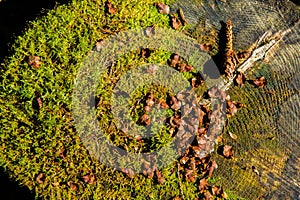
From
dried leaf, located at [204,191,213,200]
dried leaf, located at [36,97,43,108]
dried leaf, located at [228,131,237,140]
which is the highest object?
dried leaf, located at [228,131,237,140]

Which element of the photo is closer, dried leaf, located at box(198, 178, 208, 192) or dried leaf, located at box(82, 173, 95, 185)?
Answer: dried leaf, located at box(82, 173, 95, 185)

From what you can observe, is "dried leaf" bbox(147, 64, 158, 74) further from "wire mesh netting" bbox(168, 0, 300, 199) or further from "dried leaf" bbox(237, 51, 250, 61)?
"dried leaf" bbox(237, 51, 250, 61)

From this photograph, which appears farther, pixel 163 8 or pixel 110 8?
pixel 163 8

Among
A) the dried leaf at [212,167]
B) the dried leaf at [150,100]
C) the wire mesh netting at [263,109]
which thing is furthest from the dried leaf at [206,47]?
the dried leaf at [212,167]

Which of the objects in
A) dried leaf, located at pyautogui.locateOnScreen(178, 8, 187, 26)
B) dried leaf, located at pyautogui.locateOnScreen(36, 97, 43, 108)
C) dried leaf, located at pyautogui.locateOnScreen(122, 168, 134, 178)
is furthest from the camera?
dried leaf, located at pyautogui.locateOnScreen(178, 8, 187, 26)

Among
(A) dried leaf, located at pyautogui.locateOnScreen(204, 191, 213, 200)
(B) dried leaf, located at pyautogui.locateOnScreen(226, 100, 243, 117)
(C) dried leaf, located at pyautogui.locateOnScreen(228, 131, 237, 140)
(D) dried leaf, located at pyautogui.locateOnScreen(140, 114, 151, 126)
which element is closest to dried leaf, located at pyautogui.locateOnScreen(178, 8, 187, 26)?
(B) dried leaf, located at pyautogui.locateOnScreen(226, 100, 243, 117)

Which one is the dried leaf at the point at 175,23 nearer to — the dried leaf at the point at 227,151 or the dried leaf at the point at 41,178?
the dried leaf at the point at 227,151

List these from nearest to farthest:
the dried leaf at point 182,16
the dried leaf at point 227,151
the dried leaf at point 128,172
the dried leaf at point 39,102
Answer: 1. the dried leaf at point 39,102
2. the dried leaf at point 128,172
3. the dried leaf at point 227,151
4. the dried leaf at point 182,16

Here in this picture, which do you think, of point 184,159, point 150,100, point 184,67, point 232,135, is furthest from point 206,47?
point 184,159

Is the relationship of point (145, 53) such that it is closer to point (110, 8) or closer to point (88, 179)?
point (110, 8)
